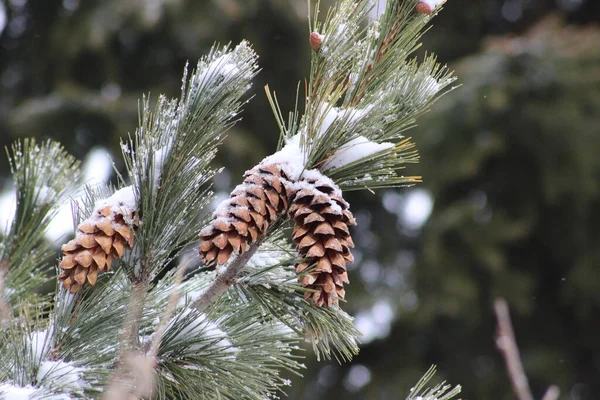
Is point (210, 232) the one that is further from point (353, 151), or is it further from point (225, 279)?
point (353, 151)

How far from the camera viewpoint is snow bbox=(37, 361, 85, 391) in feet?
2.55

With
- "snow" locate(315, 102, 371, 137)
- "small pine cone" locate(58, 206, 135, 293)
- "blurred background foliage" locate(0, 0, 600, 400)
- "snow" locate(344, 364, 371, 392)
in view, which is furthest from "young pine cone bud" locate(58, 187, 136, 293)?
"snow" locate(344, 364, 371, 392)

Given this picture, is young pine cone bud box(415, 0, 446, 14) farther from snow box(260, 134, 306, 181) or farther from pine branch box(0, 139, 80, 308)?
pine branch box(0, 139, 80, 308)

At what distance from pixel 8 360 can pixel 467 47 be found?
5.81m

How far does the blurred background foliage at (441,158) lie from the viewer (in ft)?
15.0

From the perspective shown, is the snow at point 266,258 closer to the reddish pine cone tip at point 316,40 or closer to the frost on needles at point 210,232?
the frost on needles at point 210,232

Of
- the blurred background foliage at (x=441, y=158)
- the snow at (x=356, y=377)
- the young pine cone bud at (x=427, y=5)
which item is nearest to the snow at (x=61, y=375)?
the young pine cone bud at (x=427, y=5)

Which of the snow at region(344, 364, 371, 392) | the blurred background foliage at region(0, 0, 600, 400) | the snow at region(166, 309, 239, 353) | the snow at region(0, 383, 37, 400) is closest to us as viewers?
the snow at region(0, 383, 37, 400)

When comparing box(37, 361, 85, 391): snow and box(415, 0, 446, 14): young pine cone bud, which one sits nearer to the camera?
box(37, 361, 85, 391): snow

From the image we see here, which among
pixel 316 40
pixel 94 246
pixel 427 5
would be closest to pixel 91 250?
pixel 94 246

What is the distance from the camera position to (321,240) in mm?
815

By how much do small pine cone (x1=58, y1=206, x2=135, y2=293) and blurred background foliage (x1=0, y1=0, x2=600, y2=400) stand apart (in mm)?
3639

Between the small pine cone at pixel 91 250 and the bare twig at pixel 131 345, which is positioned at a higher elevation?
the small pine cone at pixel 91 250

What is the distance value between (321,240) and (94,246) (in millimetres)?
254
